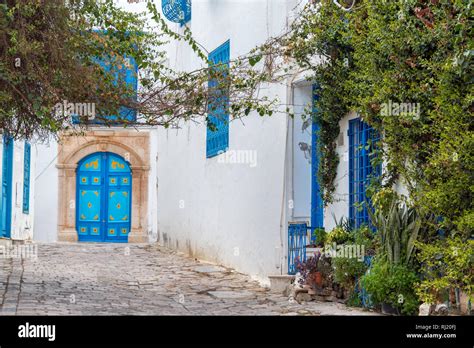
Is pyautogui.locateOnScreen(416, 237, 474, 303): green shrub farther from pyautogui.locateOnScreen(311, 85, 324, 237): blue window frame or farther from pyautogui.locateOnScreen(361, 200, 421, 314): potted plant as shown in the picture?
pyautogui.locateOnScreen(311, 85, 324, 237): blue window frame

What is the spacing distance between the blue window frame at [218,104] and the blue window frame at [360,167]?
1.60 meters

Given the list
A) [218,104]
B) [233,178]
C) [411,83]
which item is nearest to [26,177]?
[233,178]

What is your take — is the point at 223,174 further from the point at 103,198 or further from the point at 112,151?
the point at 112,151

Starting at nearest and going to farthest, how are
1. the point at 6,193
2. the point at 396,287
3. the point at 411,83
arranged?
the point at 396,287, the point at 411,83, the point at 6,193

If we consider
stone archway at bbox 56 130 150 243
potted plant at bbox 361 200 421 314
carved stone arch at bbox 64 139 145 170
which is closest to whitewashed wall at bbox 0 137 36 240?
stone archway at bbox 56 130 150 243

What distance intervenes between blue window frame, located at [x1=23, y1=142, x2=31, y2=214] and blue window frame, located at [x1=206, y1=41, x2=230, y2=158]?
5.21m

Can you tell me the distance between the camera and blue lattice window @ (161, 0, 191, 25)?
53.1 ft

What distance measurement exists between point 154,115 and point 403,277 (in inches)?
155

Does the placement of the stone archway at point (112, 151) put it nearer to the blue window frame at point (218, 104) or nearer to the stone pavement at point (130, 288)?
the stone pavement at point (130, 288)

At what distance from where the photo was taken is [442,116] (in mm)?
7176

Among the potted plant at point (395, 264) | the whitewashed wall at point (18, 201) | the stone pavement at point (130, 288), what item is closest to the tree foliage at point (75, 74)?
the stone pavement at point (130, 288)

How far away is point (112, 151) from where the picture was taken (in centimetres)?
1977

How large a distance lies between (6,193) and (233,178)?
219 inches
